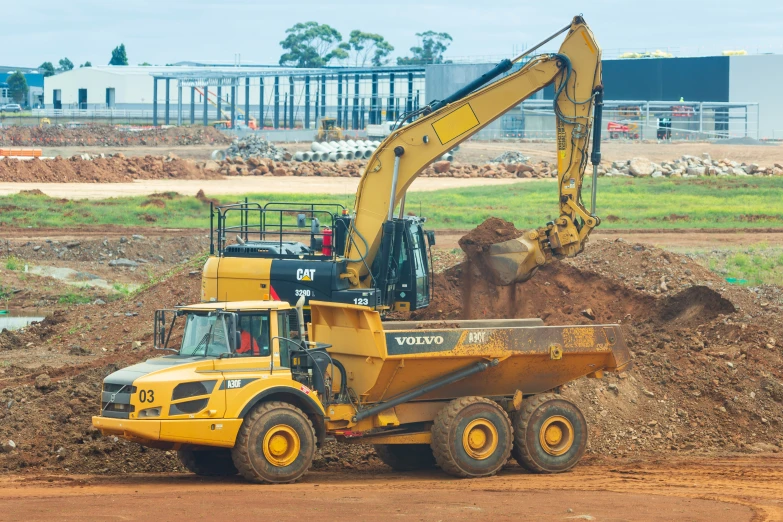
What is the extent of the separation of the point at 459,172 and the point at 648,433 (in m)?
44.2

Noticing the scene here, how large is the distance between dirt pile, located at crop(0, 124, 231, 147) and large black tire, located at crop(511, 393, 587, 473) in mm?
70730

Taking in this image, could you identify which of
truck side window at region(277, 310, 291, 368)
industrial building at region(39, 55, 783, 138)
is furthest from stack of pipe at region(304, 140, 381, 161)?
truck side window at region(277, 310, 291, 368)

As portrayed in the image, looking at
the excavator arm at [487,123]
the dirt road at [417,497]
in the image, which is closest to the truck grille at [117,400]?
the dirt road at [417,497]

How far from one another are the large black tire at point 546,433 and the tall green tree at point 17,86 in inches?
5547

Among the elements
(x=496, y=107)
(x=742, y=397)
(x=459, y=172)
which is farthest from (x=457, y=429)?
(x=459, y=172)

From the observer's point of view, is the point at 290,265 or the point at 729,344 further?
the point at 729,344

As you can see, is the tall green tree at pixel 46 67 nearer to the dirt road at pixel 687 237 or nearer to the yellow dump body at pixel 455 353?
the dirt road at pixel 687 237

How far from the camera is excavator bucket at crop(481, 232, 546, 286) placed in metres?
19.2

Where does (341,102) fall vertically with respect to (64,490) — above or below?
above

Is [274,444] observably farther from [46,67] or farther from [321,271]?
[46,67]

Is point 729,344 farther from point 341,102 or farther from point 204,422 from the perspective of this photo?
point 341,102

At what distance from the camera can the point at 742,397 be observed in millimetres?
16969

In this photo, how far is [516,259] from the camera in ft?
63.8

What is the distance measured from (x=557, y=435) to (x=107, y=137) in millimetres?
75417
